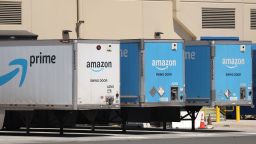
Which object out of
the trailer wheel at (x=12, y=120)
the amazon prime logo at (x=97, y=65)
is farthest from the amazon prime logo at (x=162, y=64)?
the trailer wheel at (x=12, y=120)

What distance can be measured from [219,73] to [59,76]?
275 inches

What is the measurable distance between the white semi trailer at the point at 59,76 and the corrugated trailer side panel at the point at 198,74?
4.40 meters

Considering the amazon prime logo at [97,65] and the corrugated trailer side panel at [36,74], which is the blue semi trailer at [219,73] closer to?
the amazon prime logo at [97,65]

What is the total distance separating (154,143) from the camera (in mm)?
24672

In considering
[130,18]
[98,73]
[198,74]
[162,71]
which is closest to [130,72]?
[162,71]

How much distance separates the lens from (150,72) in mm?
29875

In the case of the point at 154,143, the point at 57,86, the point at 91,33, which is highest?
the point at 91,33

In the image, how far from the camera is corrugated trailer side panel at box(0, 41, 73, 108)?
27453mm

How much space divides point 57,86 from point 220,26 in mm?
21124

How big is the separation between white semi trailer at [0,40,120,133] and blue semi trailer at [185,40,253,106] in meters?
4.47

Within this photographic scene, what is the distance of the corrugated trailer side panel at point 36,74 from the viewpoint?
2745 centimetres

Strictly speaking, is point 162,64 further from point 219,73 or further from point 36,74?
point 36,74

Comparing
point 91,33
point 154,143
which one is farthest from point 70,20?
point 154,143

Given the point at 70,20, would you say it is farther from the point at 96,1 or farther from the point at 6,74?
the point at 6,74
